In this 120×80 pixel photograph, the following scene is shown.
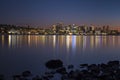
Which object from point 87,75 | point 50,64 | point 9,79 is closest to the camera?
point 87,75

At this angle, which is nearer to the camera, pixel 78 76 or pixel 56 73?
pixel 78 76

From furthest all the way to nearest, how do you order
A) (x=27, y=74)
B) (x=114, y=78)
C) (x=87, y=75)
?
(x=27, y=74) → (x=87, y=75) → (x=114, y=78)

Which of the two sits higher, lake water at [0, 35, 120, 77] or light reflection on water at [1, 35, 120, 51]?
light reflection on water at [1, 35, 120, 51]

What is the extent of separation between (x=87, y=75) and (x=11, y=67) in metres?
10.3

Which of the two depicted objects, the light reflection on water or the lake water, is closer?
the lake water

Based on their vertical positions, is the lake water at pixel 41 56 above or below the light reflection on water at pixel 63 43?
below

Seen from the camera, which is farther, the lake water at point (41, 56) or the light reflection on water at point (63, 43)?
the light reflection on water at point (63, 43)

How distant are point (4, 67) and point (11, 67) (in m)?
0.73

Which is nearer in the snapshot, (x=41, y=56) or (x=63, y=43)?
(x=41, y=56)

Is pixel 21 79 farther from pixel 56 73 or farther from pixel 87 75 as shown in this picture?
pixel 87 75

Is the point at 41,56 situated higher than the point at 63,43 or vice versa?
the point at 63,43

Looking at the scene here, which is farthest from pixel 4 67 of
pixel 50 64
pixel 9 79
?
pixel 9 79

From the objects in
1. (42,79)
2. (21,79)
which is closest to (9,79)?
(21,79)

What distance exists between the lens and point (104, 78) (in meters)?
15.4
